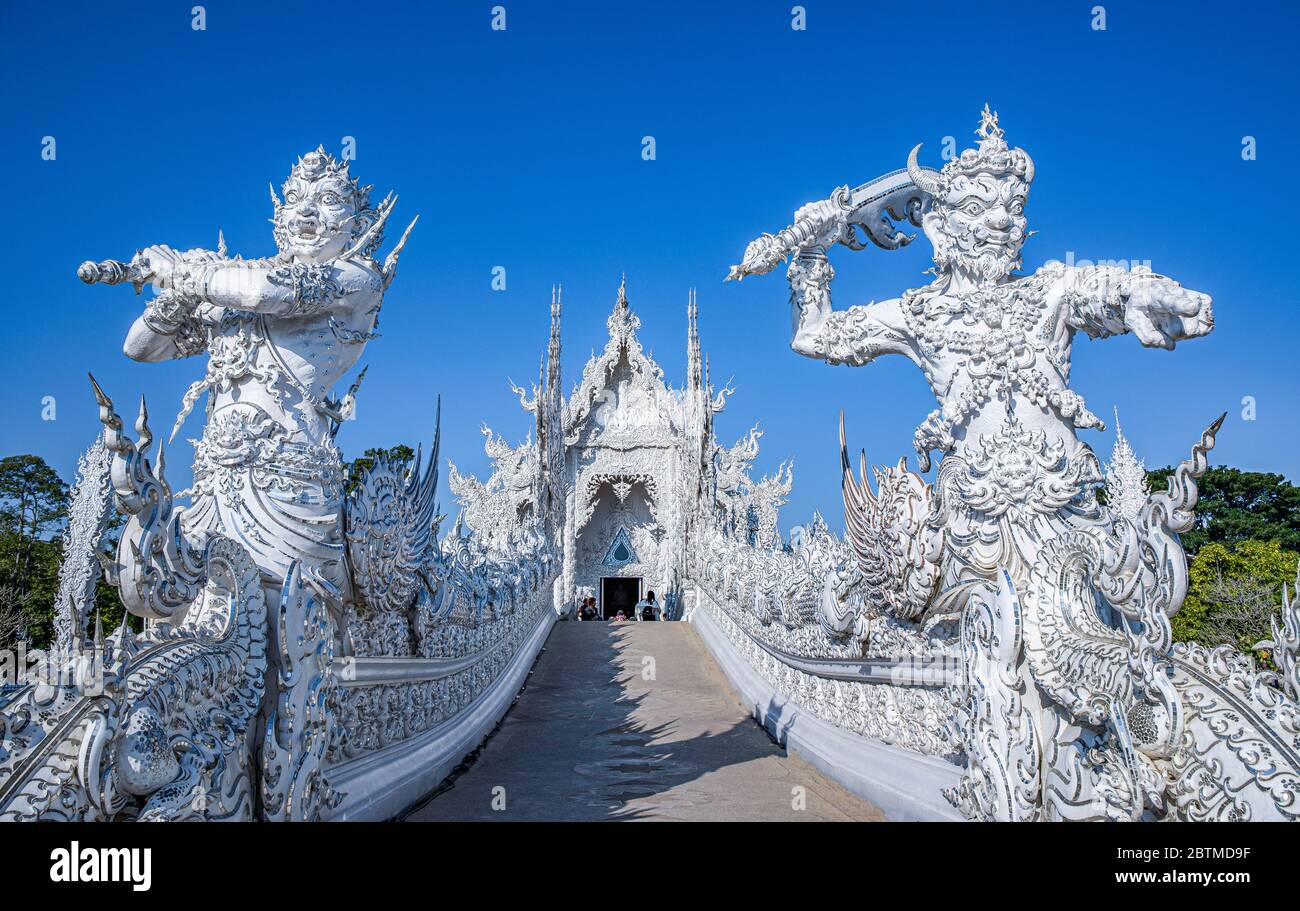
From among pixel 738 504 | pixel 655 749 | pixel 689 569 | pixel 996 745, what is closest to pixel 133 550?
pixel 996 745

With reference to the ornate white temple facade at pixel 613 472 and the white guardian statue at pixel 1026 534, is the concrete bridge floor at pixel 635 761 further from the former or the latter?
the ornate white temple facade at pixel 613 472

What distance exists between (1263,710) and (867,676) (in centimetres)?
289

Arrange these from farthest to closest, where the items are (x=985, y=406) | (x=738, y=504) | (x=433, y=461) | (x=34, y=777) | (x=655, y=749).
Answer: (x=738, y=504), (x=655, y=749), (x=433, y=461), (x=985, y=406), (x=34, y=777)

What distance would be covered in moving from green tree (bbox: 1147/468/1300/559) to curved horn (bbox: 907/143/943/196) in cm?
2391

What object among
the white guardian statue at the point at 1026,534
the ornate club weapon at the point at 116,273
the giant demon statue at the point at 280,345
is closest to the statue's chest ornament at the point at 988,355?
the white guardian statue at the point at 1026,534

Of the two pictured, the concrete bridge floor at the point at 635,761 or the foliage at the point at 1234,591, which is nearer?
the concrete bridge floor at the point at 635,761

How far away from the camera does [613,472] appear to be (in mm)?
24391

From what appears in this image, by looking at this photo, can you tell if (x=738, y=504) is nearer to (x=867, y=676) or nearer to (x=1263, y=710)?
(x=867, y=676)

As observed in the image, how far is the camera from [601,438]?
962 inches

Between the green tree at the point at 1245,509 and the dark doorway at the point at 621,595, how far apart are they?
14745mm

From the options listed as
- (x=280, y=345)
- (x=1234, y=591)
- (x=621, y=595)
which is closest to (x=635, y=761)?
(x=280, y=345)

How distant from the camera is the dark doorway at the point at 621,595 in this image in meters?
26.6

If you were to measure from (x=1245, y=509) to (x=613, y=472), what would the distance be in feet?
60.7

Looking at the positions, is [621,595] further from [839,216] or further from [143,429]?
[143,429]
